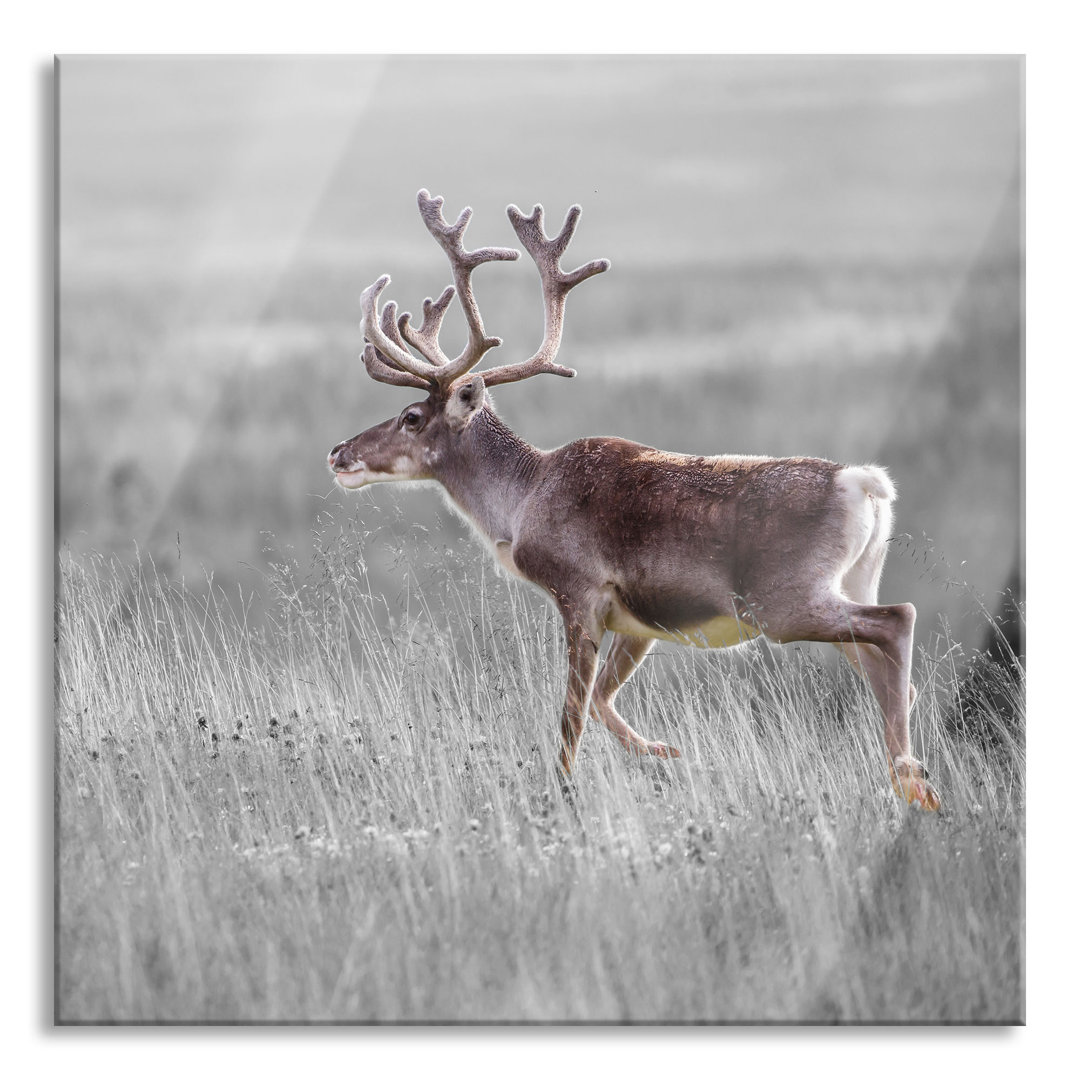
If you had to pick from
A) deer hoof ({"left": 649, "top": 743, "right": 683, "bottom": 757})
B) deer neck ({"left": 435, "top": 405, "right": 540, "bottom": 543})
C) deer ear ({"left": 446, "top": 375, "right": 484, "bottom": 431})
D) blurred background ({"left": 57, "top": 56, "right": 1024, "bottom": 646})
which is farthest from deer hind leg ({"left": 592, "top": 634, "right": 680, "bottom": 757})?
deer ear ({"left": 446, "top": 375, "right": 484, "bottom": 431})

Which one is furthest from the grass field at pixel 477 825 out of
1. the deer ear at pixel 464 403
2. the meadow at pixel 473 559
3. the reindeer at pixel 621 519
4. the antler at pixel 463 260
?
the antler at pixel 463 260

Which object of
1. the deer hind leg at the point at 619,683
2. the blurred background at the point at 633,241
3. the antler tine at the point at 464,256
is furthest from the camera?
the deer hind leg at the point at 619,683

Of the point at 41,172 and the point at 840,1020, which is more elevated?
the point at 41,172

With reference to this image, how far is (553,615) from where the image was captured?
5.11m

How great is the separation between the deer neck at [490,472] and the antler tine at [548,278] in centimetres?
20

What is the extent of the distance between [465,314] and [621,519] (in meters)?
0.95

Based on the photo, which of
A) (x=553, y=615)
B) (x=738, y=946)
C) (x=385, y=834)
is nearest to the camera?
(x=738, y=946)

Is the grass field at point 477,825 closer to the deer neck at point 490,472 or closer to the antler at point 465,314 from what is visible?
the deer neck at point 490,472

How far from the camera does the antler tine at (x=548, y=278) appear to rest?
4.91 m

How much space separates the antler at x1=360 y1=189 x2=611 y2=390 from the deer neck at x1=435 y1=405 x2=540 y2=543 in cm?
20
